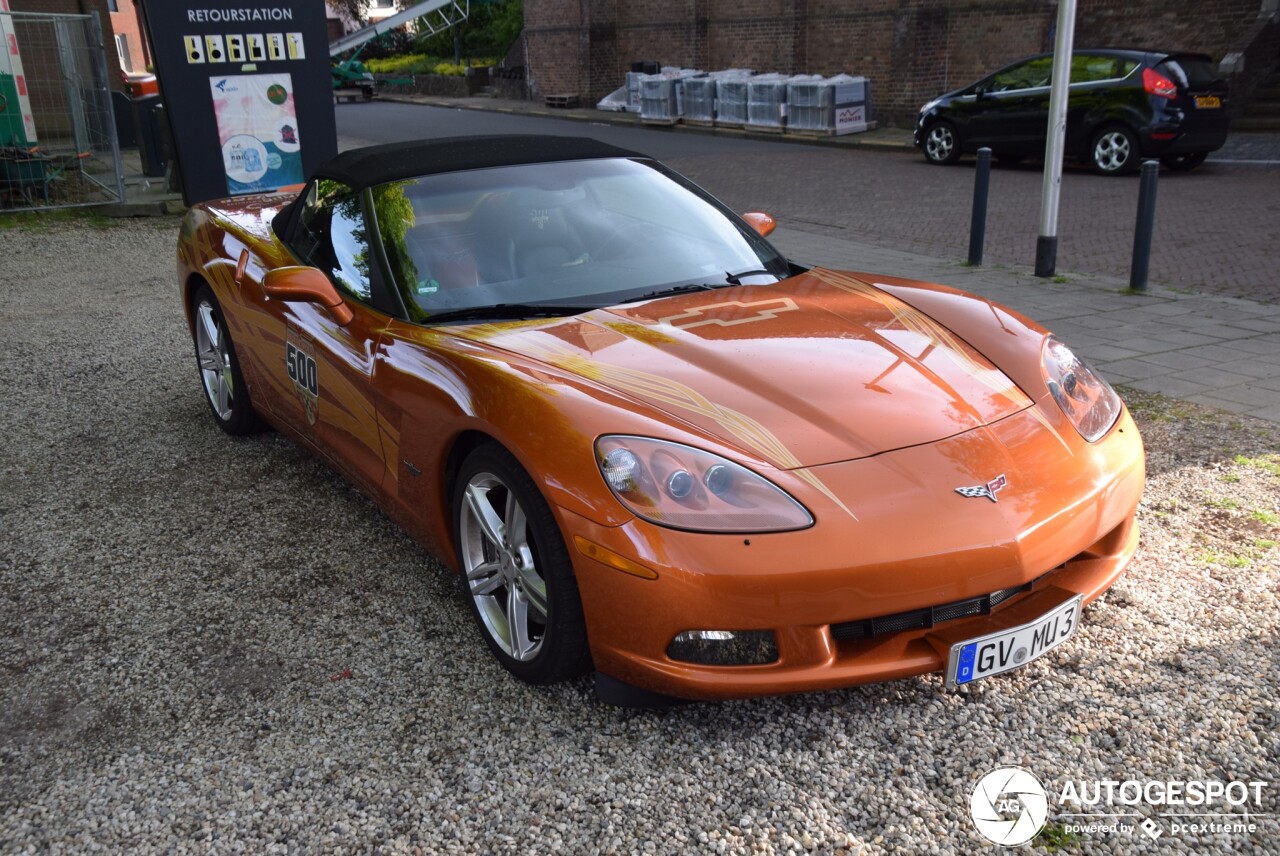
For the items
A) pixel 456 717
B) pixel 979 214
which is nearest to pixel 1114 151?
pixel 979 214

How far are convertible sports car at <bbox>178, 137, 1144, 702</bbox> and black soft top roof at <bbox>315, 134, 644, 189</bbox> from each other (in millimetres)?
22

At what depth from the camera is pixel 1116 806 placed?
8.21ft

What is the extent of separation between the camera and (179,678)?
319cm

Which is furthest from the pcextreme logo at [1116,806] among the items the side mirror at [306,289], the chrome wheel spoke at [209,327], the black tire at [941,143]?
the black tire at [941,143]

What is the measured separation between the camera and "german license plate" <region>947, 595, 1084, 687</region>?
2.60 m

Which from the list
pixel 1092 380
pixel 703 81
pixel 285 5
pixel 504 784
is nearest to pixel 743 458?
pixel 504 784

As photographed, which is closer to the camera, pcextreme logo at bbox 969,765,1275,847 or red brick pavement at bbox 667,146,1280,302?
pcextreme logo at bbox 969,765,1275,847

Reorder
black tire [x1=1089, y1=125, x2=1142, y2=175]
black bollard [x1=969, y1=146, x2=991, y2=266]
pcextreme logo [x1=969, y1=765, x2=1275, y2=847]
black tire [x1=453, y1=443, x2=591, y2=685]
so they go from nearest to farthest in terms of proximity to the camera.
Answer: pcextreme logo [x1=969, y1=765, x2=1275, y2=847] → black tire [x1=453, y1=443, x2=591, y2=685] → black bollard [x1=969, y1=146, x2=991, y2=266] → black tire [x1=1089, y1=125, x2=1142, y2=175]

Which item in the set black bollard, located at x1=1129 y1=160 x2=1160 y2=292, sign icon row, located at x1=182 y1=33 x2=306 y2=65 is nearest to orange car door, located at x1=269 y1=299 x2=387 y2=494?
black bollard, located at x1=1129 y1=160 x2=1160 y2=292

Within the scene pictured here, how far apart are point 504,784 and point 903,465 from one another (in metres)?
1.23

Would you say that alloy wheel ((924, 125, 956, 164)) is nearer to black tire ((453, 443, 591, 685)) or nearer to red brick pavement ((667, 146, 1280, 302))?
red brick pavement ((667, 146, 1280, 302))

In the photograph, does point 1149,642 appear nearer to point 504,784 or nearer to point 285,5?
point 504,784

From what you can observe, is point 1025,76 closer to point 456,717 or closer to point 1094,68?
point 1094,68

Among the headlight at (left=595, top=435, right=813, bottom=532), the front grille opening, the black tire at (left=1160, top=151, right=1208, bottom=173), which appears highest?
the headlight at (left=595, top=435, right=813, bottom=532)
